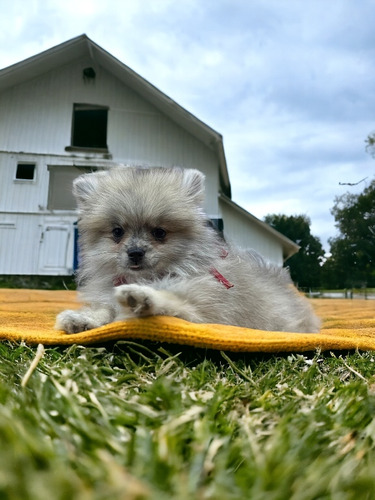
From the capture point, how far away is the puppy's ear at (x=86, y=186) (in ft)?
10.0

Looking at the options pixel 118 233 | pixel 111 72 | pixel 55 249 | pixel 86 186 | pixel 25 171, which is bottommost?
pixel 118 233

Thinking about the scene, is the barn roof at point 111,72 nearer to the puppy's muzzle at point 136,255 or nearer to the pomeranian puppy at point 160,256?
the pomeranian puppy at point 160,256

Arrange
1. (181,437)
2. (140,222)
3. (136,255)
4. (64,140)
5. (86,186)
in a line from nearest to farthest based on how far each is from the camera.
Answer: (181,437), (136,255), (140,222), (86,186), (64,140)

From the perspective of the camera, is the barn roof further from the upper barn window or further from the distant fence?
the distant fence

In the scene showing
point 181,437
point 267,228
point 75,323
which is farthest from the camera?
point 267,228

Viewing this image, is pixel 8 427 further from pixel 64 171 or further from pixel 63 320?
pixel 64 171

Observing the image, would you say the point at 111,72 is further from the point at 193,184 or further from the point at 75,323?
the point at 75,323

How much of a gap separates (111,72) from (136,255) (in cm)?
1274

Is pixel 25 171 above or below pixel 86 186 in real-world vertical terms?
above

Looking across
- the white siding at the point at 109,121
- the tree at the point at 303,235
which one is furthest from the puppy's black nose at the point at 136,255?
the tree at the point at 303,235

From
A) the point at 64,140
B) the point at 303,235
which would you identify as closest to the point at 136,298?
the point at 64,140

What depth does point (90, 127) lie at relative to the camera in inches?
665

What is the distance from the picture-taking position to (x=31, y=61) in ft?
43.2

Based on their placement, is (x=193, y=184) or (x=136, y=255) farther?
(x=193, y=184)
